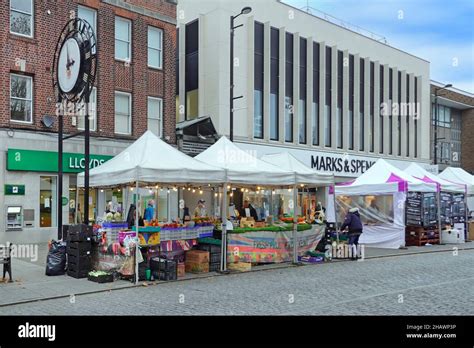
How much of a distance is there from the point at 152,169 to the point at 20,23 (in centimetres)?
1104

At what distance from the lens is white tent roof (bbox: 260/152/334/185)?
50.8 ft

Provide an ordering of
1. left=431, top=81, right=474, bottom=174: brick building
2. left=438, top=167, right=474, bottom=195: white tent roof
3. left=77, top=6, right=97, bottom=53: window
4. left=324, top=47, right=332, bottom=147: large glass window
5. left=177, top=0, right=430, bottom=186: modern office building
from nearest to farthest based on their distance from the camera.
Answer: left=77, top=6, right=97, bottom=53: window, left=177, top=0, right=430, bottom=186: modern office building, left=438, top=167, right=474, bottom=195: white tent roof, left=324, top=47, right=332, bottom=147: large glass window, left=431, top=81, right=474, bottom=174: brick building

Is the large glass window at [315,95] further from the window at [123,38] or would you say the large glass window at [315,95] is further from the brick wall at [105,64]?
the window at [123,38]

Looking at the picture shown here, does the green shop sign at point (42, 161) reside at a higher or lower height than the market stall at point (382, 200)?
higher

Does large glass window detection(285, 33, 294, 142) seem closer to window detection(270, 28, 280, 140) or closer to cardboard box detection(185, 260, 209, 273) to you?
window detection(270, 28, 280, 140)

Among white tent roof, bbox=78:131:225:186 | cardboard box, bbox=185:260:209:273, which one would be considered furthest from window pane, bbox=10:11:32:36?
cardboard box, bbox=185:260:209:273

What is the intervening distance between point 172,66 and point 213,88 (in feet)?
11.7

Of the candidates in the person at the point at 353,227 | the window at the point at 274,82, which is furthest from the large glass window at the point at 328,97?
the person at the point at 353,227

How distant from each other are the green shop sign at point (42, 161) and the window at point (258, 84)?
1039 centimetres

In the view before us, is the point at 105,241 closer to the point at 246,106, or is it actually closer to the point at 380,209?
the point at 380,209

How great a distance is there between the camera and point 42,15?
20.0 m

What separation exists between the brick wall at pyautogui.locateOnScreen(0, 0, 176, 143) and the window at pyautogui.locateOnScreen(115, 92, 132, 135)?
0.21 m

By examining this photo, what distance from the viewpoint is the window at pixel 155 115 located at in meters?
23.9
